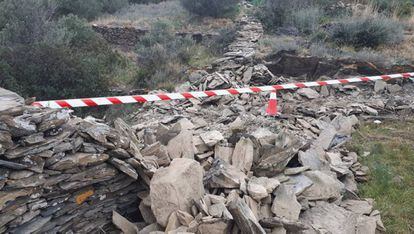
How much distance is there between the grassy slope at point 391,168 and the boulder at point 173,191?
2432mm

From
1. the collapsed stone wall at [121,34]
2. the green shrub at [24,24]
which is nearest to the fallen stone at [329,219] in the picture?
the green shrub at [24,24]

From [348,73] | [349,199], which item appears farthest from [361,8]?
[349,199]

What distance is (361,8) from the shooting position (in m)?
13.2

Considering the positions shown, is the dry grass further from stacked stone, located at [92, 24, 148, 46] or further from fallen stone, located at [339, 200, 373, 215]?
fallen stone, located at [339, 200, 373, 215]

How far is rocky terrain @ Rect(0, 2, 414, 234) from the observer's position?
3246 mm

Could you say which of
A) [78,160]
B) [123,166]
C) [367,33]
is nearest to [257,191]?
[123,166]

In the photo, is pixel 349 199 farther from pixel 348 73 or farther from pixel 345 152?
pixel 348 73

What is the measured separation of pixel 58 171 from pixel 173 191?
1.04 meters

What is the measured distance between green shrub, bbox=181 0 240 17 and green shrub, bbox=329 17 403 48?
593 cm

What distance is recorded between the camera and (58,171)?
338cm

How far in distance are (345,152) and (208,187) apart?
2.65 m

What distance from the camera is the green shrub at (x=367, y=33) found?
1041cm

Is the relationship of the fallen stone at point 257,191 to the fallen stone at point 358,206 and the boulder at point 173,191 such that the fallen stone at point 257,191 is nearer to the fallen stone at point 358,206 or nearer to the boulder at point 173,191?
the boulder at point 173,191

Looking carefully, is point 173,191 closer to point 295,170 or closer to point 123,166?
point 123,166
